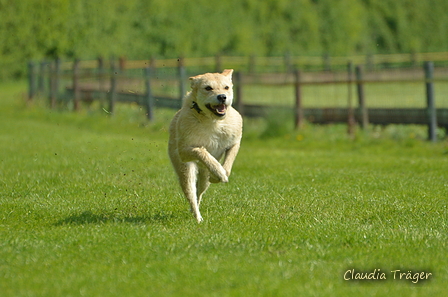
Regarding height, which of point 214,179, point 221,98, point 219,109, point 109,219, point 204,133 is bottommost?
point 109,219

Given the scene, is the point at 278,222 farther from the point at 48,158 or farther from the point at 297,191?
the point at 48,158

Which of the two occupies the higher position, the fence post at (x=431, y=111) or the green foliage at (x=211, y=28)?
the green foliage at (x=211, y=28)

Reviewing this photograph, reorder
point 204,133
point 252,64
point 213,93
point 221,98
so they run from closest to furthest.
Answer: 1. point 221,98
2. point 213,93
3. point 204,133
4. point 252,64

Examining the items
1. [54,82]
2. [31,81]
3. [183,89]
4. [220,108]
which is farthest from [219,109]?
[31,81]

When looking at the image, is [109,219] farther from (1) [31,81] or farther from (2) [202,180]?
(1) [31,81]

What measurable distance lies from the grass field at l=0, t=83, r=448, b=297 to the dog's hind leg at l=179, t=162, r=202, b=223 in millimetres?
144

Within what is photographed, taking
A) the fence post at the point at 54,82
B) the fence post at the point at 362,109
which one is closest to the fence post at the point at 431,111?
the fence post at the point at 362,109

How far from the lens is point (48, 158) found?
A: 12.7 m

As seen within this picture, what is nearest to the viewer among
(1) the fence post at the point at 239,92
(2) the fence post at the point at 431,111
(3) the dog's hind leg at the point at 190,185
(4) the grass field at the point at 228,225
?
(4) the grass field at the point at 228,225

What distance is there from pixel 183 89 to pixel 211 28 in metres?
19.0

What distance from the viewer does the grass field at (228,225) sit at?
16.5 feet

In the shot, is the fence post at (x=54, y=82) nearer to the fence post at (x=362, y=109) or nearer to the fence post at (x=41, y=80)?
the fence post at (x=41, y=80)

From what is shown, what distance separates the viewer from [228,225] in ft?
23.1

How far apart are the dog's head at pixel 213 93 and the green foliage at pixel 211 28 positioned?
25532 millimetres
